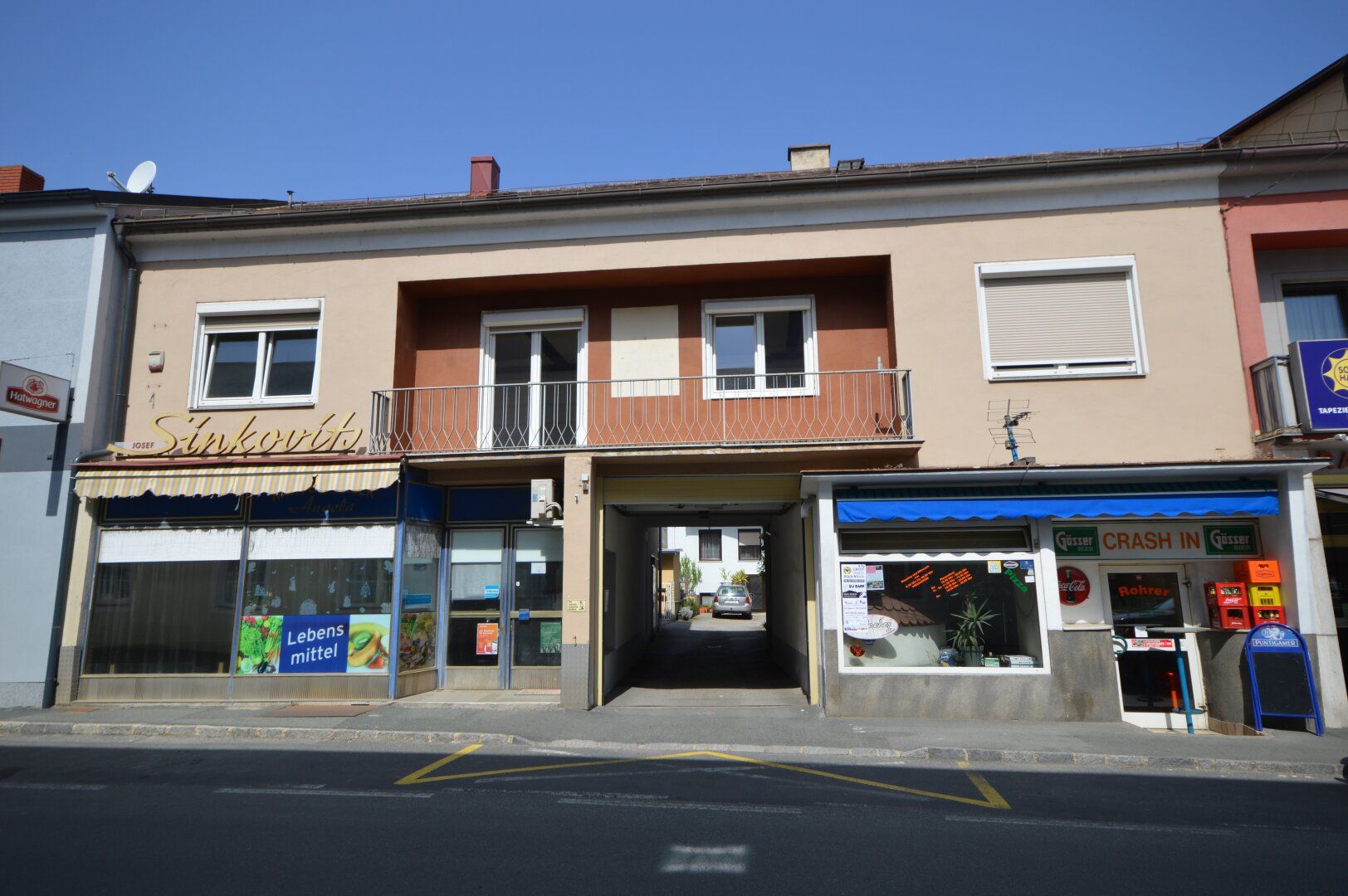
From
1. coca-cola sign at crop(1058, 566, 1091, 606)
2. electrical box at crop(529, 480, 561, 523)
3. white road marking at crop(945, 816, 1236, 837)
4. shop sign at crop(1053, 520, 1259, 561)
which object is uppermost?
electrical box at crop(529, 480, 561, 523)

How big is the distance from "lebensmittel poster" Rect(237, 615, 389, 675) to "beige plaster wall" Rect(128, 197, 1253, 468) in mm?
2948

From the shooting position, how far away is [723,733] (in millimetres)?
9102

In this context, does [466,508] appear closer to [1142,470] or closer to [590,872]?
[590,872]

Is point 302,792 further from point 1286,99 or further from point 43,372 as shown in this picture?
point 1286,99

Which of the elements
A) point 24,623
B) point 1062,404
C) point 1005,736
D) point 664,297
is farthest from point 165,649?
point 1062,404

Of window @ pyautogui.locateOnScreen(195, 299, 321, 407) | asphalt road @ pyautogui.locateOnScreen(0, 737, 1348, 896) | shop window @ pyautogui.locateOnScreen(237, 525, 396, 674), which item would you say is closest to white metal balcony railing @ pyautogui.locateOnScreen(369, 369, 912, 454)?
shop window @ pyautogui.locateOnScreen(237, 525, 396, 674)

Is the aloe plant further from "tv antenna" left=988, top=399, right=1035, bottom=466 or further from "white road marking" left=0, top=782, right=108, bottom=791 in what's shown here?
"white road marking" left=0, top=782, right=108, bottom=791

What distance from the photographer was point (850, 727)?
9.25m

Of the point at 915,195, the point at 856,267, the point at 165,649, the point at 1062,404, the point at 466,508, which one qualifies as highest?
the point at 915,195

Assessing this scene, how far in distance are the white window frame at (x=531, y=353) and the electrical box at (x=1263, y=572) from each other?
29.2 ft

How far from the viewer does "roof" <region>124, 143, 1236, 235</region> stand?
1103 cm

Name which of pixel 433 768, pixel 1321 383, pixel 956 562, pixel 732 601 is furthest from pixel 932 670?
pixel 732 601

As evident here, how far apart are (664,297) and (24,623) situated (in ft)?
34.1

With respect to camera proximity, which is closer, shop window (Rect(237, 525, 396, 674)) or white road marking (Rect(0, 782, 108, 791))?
white road marking (Rect(0, 782, 108, 791))
